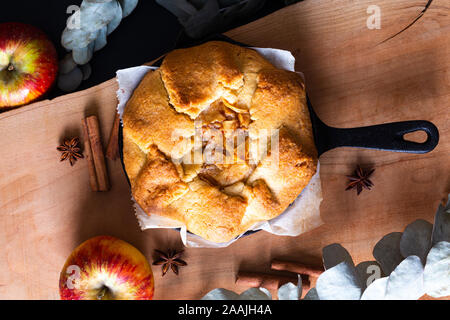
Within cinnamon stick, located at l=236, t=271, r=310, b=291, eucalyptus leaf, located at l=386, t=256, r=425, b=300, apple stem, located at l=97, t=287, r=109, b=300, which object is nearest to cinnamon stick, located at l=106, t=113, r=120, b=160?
apple stem, located at l=97, t=287, r=109, b=300

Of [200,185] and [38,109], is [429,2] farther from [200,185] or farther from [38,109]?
[38,109]

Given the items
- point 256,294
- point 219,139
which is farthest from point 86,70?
point 256,294

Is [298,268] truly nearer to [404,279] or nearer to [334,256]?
[334,256]

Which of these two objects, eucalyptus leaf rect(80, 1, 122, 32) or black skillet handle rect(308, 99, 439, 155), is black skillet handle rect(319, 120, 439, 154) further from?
eucalyptus leaf rect(80, 1, 122, 32)

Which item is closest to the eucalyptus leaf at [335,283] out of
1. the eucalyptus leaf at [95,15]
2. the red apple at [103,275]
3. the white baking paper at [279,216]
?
the white baking paper at [279,216]

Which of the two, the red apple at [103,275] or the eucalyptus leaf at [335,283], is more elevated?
the red apple at [103,275]

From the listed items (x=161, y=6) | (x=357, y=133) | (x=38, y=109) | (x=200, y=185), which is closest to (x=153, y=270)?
(x=200, y=185)

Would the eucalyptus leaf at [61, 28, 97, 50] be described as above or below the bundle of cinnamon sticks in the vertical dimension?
above

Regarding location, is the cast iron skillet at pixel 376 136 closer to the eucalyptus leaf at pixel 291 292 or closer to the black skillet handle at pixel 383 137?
the black skillet handle at pixel 383 137
